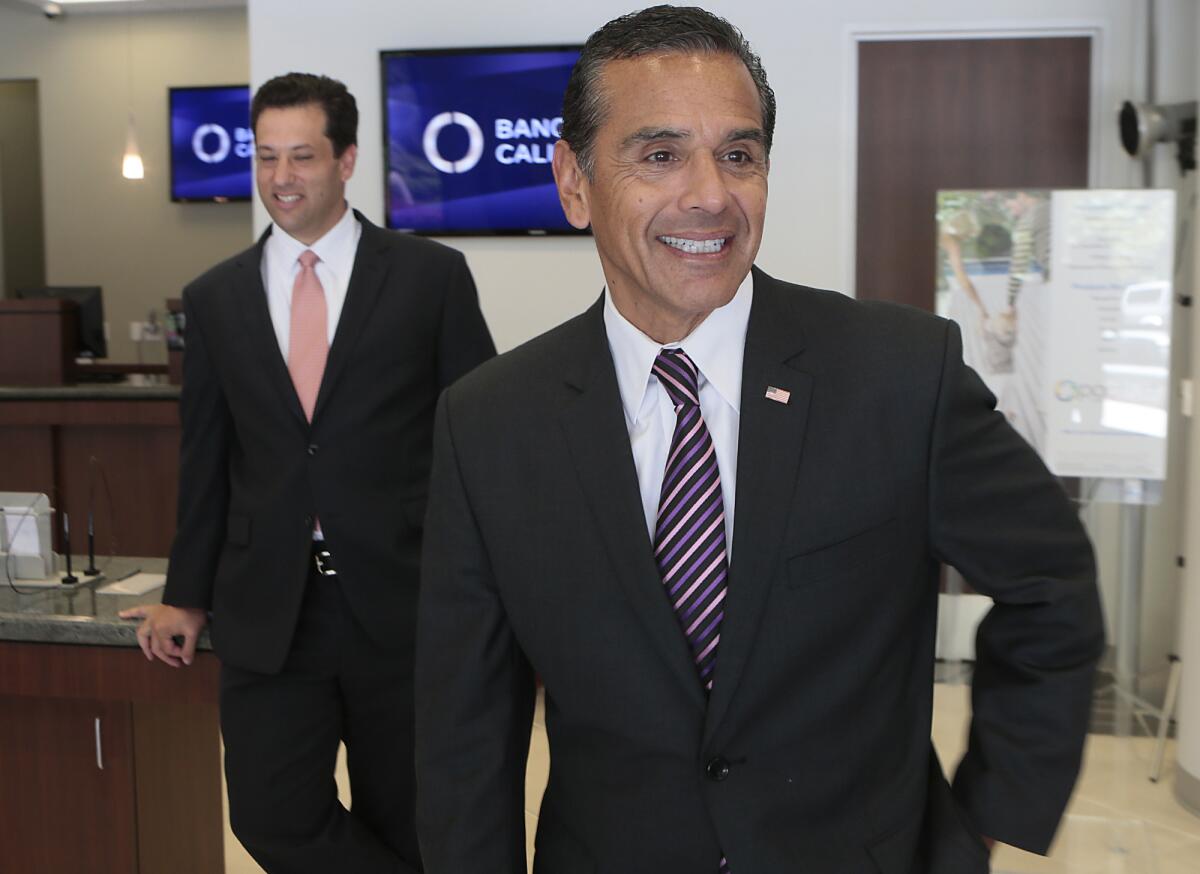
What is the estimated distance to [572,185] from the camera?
1.45m

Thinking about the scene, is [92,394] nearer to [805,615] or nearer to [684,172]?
[684,172]

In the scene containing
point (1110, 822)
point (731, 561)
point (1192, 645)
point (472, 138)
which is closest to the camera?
point (731, 561)

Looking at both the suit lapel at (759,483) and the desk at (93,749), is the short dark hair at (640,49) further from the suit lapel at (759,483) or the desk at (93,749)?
the desk at (93,749)

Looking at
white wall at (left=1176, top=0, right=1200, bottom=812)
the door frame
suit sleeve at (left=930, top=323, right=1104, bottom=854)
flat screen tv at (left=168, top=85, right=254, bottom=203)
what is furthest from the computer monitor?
suit sleeve at (left=930, top=323, right=1104, bottom=854)

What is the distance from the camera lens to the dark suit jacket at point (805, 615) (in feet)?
4.13

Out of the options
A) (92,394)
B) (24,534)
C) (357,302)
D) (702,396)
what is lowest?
(24,534)

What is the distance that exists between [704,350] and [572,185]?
264 mm

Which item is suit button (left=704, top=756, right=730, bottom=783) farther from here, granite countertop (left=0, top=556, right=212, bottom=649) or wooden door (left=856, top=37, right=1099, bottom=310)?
wooden door (left=856, top=37, right=1099, bottom=310)

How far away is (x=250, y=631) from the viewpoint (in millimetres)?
2377

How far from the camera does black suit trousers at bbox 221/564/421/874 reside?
2404mm

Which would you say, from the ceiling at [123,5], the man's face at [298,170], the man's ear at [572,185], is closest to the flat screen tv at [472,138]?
the man's face at [298,170]

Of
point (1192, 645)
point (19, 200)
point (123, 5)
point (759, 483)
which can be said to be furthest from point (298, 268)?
point (19, 200)

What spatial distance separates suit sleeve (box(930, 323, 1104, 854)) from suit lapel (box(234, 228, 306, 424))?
4.72 feet

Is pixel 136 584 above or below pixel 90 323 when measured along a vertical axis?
below
